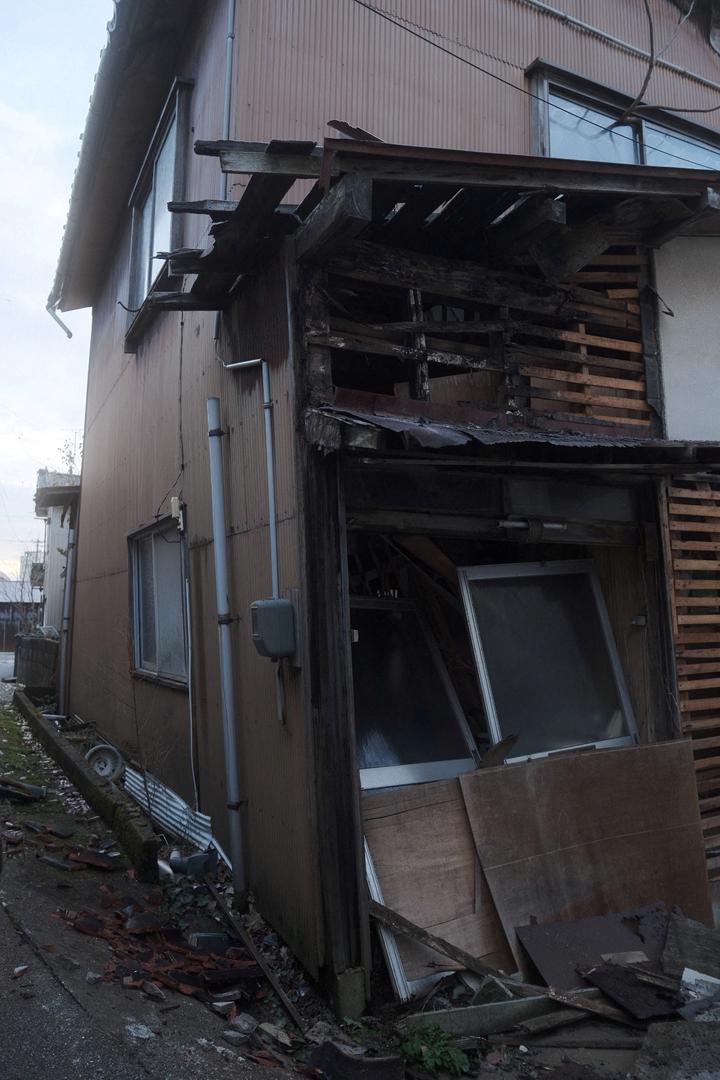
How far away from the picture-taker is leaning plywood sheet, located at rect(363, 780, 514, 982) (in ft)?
15.2

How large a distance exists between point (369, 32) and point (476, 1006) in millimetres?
6923

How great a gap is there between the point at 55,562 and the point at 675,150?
15139 mm

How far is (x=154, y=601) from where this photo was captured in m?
8.68

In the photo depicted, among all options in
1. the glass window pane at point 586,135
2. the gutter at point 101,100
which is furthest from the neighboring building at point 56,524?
the glass window pane at point 586,135

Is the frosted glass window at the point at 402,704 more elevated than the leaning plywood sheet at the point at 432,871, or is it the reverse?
the frosted glass window at the point at 402,704

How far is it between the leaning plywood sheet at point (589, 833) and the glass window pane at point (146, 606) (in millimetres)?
4648

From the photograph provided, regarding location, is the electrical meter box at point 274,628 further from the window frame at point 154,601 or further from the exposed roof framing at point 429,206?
the window frame at point 154,601

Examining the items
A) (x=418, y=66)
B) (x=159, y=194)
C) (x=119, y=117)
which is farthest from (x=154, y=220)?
(x=418, y=66)

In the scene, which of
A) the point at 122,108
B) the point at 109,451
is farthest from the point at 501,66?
the point at 109,451

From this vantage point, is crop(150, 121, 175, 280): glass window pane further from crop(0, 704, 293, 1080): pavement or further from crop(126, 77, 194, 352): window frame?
crop(0, 704, 293, 1080): pavement

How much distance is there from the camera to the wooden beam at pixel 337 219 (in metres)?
4.40

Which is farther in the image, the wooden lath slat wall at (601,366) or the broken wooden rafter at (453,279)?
the wooden lath slat wall at (601,366)

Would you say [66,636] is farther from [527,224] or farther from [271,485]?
[527,224]

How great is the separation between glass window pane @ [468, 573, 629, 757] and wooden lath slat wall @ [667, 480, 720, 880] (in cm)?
53
